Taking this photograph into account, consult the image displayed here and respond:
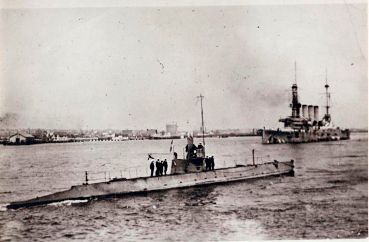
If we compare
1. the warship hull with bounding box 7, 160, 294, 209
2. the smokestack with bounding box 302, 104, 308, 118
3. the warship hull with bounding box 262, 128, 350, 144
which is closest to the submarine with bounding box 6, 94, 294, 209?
the warship hull with bounding box 7, 160, 294, 209

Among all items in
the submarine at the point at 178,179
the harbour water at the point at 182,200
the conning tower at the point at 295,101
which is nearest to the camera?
the harbour water at the point at 182,200

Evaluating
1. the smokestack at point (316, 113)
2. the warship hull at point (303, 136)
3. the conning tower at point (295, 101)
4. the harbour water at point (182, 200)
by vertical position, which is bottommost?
the harbour water at point (182, 200)

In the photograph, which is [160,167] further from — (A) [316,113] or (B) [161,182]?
(A) [316,113]

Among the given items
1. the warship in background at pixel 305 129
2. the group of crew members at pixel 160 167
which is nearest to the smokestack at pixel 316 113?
the warship in background at pixel 305 129

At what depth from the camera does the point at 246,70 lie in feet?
11.5

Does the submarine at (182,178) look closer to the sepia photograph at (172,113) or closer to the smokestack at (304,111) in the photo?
the sepia photograph at (172,113)

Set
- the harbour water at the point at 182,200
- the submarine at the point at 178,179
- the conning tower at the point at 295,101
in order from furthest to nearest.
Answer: the conning tower at the point at 295,101, the submarine at the point at 178,179, the harbour water at the point at 182,200

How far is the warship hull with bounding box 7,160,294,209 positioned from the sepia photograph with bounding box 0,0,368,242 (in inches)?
0.5

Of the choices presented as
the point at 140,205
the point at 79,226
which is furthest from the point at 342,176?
the point at 79,226

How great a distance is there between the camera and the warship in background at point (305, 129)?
3.55 m

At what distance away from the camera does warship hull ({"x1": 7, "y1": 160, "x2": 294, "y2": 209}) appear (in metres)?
3.34

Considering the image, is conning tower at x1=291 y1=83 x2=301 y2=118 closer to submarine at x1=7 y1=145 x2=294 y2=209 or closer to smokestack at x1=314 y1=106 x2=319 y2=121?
smokestack at x1=314 y1=106 x2=319 y2=121

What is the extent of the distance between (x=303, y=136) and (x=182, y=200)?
0.98m

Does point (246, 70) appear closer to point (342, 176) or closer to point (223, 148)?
point (223, 148)
